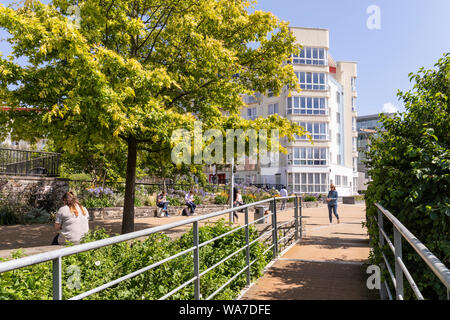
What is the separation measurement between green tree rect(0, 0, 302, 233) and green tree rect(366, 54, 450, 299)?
5.73 metres

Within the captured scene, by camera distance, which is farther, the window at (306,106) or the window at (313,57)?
the window at (313,57)

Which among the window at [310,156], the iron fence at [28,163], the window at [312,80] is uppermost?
the window at [312,80]

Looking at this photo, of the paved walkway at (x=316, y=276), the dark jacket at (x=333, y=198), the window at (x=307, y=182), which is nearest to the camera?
the paved walkway at (x=316, y=276)

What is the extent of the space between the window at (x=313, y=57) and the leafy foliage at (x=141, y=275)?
127ft

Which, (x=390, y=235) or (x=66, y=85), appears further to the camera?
(x=66, y=85)

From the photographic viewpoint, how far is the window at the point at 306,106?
4194 centimetres

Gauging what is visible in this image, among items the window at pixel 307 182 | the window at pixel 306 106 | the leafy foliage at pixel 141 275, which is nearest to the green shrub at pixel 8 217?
the leafy foliage at pixel 141 275

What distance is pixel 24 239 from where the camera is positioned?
36.4 feet

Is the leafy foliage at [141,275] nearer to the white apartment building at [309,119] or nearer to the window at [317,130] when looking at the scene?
the white apartment building at [309,119]

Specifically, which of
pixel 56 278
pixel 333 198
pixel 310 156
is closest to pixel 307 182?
pixel 310 156

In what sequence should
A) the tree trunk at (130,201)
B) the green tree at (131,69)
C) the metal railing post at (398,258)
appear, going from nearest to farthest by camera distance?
the metal railing post at (398,258)
the green tree at (131,69)
the tree trunk at (130,201)
